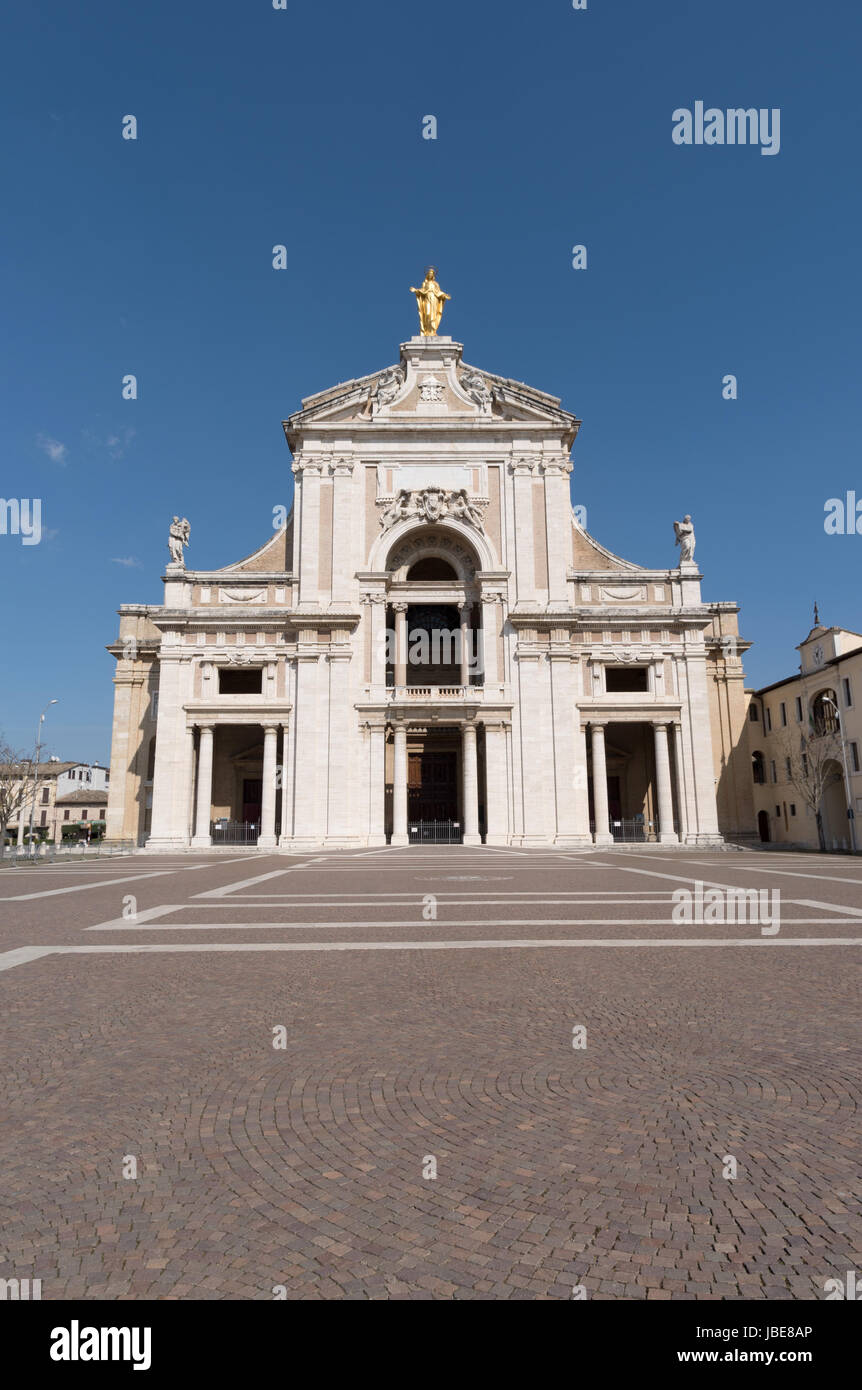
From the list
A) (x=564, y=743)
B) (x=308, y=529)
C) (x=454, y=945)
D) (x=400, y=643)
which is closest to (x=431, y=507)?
(x=308, y=529)

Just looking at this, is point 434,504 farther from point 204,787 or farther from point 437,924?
point 437,924

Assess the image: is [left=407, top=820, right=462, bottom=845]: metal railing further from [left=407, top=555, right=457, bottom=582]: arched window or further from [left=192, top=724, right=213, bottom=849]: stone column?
[left=407, top=555, right=457, bottom=582]: arched window

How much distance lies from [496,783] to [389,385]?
76.4ft

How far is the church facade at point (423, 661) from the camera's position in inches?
1614

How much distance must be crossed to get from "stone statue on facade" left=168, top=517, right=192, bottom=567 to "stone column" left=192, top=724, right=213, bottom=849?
953cm

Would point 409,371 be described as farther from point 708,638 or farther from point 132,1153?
point 132,1153

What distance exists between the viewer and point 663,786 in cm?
4209

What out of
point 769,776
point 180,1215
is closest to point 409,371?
point 769,776

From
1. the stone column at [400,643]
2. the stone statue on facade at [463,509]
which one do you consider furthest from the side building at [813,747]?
the stone column at [400,643]

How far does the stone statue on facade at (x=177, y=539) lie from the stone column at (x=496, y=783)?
1911cm
